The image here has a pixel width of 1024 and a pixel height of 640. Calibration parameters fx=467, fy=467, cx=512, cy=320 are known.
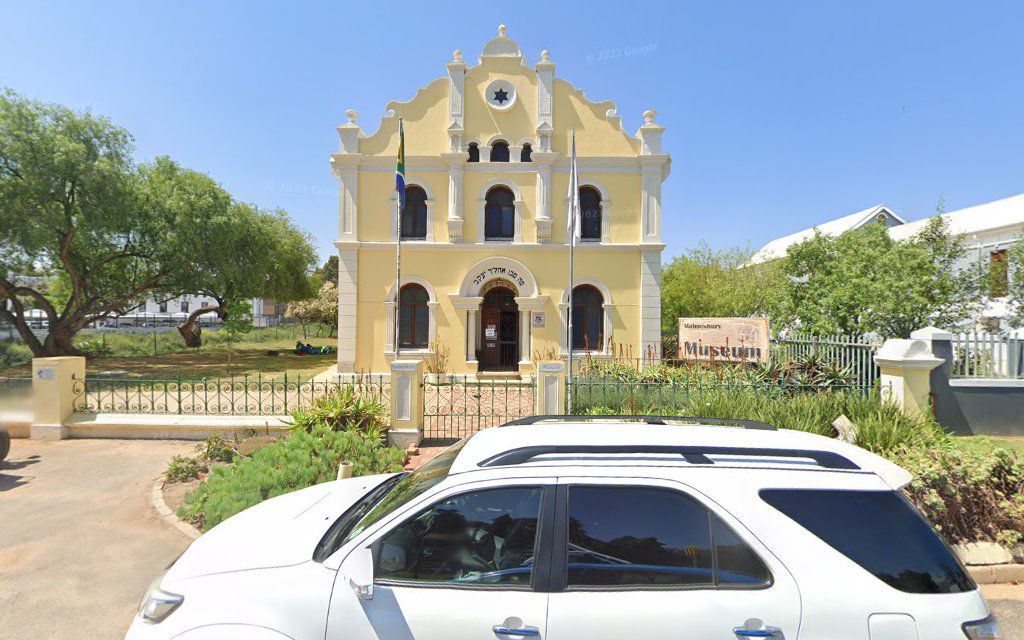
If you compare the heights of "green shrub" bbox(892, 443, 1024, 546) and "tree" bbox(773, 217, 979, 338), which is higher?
"tree" bbox(773, 217, 979, 338)

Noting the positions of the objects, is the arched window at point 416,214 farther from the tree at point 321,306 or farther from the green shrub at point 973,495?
the tree at point 321,306

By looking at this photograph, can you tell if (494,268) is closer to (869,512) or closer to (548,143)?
(548,143)

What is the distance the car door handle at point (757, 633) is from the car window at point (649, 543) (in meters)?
0.18

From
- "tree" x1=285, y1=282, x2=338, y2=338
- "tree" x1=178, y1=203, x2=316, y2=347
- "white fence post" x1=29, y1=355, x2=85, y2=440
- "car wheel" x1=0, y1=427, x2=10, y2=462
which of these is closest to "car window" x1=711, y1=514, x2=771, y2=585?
"car wheel" x1=0, y1=427, x2=10, y2=462

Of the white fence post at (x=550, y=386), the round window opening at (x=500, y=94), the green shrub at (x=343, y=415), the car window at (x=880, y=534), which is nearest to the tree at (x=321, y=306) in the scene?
the round window opening at (x=500, y=94)

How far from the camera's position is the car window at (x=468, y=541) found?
7.63ft

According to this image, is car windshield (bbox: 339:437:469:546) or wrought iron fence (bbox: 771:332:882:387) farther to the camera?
wrought iron fence (bbox: 771:332:882:387)

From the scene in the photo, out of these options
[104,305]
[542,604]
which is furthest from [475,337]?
[104,305]

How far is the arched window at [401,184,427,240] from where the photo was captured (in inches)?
649

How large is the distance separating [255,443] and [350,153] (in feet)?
37.8

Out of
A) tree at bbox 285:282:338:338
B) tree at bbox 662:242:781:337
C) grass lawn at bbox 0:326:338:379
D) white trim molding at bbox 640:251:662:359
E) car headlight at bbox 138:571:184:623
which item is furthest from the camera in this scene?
tree at bbox 285:282:338:338

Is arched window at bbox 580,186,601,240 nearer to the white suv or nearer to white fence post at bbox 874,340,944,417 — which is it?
white fence post at bbox 874,340,944,417

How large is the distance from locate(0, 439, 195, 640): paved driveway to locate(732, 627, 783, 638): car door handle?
14.6 ft

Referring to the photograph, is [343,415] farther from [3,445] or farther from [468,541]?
[468,541]
